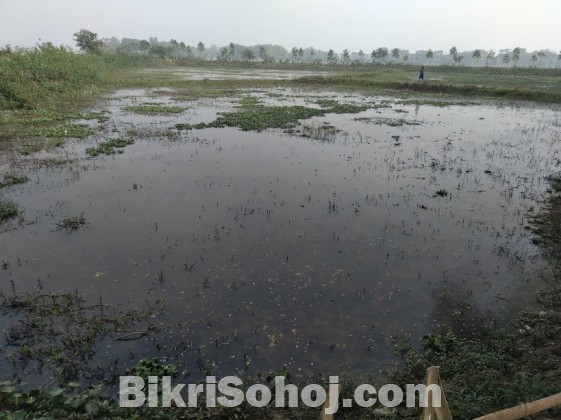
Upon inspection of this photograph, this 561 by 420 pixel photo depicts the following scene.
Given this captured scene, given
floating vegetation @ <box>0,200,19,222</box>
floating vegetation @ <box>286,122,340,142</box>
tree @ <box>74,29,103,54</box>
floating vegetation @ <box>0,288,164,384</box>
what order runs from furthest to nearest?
1. tree @ <box>74,29,103,54</box>
2. floating vegetation @ <box>286,122,340,142</box>
3. floating vegetation @ <box>0,200,19,222</box>
4. floating vegetation @ <box>0,288,164,384</box>

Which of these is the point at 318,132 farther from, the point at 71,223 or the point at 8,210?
the point at 8,210

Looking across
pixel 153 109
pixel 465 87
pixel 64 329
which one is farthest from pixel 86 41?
pixel 64 329

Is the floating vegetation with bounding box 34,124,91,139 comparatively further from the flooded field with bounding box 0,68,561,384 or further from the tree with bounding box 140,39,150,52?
the tree with bounding box 140,39,150,52

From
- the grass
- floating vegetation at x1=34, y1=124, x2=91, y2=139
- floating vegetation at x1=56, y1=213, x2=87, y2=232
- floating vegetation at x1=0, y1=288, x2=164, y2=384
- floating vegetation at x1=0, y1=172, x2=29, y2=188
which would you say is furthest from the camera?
the grass

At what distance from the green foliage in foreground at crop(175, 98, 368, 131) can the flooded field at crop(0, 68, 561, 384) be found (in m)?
4.12

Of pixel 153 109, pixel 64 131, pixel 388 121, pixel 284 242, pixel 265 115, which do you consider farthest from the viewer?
pixel 153 109

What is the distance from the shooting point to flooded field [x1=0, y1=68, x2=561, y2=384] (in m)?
6.88

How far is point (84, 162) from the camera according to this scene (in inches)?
639

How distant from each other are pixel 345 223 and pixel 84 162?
12.3 metres

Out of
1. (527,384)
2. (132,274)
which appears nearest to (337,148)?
(132,274)

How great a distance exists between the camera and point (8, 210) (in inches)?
437

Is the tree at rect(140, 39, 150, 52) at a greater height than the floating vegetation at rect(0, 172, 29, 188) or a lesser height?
A: greater

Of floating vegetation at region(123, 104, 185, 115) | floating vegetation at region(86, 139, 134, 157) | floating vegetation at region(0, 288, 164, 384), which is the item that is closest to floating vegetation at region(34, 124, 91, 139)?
floating vegetation at region(86, 139, 134, 157)

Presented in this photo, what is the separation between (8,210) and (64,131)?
38.0 ft
